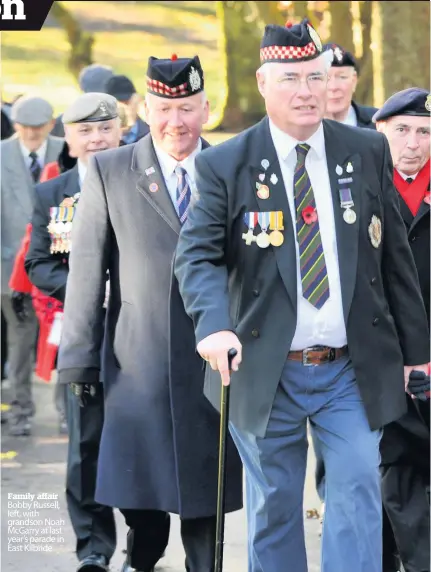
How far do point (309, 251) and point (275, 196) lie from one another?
0.78 feet

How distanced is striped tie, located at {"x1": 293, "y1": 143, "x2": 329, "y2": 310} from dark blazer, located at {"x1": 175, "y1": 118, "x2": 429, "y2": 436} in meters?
0.04

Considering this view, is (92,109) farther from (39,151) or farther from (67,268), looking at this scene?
(39,151)

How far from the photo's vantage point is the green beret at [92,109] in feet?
27.3

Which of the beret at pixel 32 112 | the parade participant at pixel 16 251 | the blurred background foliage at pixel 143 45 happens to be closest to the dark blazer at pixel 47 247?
the parade participant at pixel 16 251

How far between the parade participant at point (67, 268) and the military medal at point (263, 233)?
172cm

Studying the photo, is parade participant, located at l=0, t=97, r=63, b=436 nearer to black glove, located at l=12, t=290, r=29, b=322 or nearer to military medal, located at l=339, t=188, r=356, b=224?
black glove, located at l=12, t=290, r=29, b=322

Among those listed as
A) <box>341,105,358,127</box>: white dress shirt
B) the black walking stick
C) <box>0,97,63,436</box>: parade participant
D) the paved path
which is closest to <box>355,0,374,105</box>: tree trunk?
<box>0,97,63,436</box>: parade participant

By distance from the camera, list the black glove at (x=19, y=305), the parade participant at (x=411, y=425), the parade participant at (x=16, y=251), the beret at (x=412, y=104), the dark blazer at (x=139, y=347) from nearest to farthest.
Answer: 1. the dark blazer at (x=139, y=347)
2. the parade participant at (x=411, y=425)
3. the beret at (x=412, y=104)
4. the black glove at (x=19, y=305)
5. the parade participant at (x=16, y=251)

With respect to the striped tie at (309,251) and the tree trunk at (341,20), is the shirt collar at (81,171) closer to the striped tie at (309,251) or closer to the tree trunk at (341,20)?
the striped tie at (309,251)

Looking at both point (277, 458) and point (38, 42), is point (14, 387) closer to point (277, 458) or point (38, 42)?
point (277, 458)

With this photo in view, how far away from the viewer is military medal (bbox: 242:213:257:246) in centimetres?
612

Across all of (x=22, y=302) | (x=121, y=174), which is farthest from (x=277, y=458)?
(x=22, y=302)

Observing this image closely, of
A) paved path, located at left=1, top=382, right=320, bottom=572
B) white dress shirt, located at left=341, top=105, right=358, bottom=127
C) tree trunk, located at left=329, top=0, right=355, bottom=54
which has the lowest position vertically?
paved path, located at left=1, top=382, right=320, bottom=572

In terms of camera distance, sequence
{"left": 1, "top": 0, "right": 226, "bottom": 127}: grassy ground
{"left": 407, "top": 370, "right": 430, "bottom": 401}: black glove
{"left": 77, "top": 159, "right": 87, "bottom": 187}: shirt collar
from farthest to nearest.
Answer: {"left": 1, "top": 0, "right": 226, "bottom": 127}: grassy ground → {"left": 77, "top": 159, "right": 87, "bottom": 187}: shirt collar → {"left": 407, "top": 370, "right": 430, "bottom": 401}: black glove
